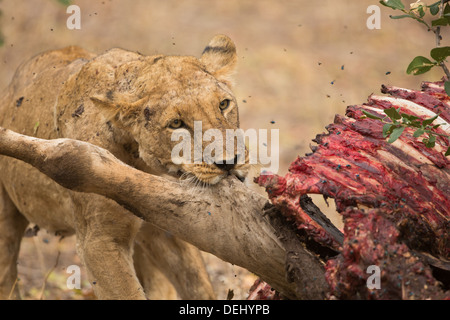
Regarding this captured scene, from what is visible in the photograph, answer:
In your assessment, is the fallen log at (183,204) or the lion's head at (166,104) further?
the lion's head at (166,104)

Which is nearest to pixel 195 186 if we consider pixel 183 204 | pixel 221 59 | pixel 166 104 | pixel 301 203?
pixel 183 204

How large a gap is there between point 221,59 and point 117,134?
83 centimetres

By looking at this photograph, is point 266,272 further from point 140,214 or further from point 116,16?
point 116,16

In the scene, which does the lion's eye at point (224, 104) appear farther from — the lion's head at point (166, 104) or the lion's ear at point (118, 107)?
the lion's ear at point (118, 107)

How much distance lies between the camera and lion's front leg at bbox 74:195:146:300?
3807mm

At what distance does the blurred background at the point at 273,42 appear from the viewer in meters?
8.88

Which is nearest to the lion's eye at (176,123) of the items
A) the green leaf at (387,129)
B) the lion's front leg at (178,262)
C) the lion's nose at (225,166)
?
the lion's nose at (225,166)

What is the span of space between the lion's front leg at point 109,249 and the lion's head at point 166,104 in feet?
1.30

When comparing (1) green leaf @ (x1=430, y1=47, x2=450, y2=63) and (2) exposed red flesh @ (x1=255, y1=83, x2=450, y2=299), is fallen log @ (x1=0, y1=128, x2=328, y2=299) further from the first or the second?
(1) green leaf @ (x1=430, y1=47, x2=450, y2=63)

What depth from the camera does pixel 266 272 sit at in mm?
2641

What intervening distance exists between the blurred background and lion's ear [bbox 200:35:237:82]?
3704 millimetres

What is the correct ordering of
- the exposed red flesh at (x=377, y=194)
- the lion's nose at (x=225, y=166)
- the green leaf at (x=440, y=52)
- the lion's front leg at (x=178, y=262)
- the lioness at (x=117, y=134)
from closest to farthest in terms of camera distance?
the exposed red flesh at (x=377, y=194) < the green leaf at (x=440, y=52) < the lion's nose at (x=225, y=166) < the lioness at (x=117, y=134) < the lion's front leg at (x=178, y=262)

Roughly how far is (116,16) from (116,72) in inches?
301

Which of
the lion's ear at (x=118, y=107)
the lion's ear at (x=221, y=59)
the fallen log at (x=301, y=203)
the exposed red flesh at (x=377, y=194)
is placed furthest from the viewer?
the lion's ear at (x=221, y=59)
